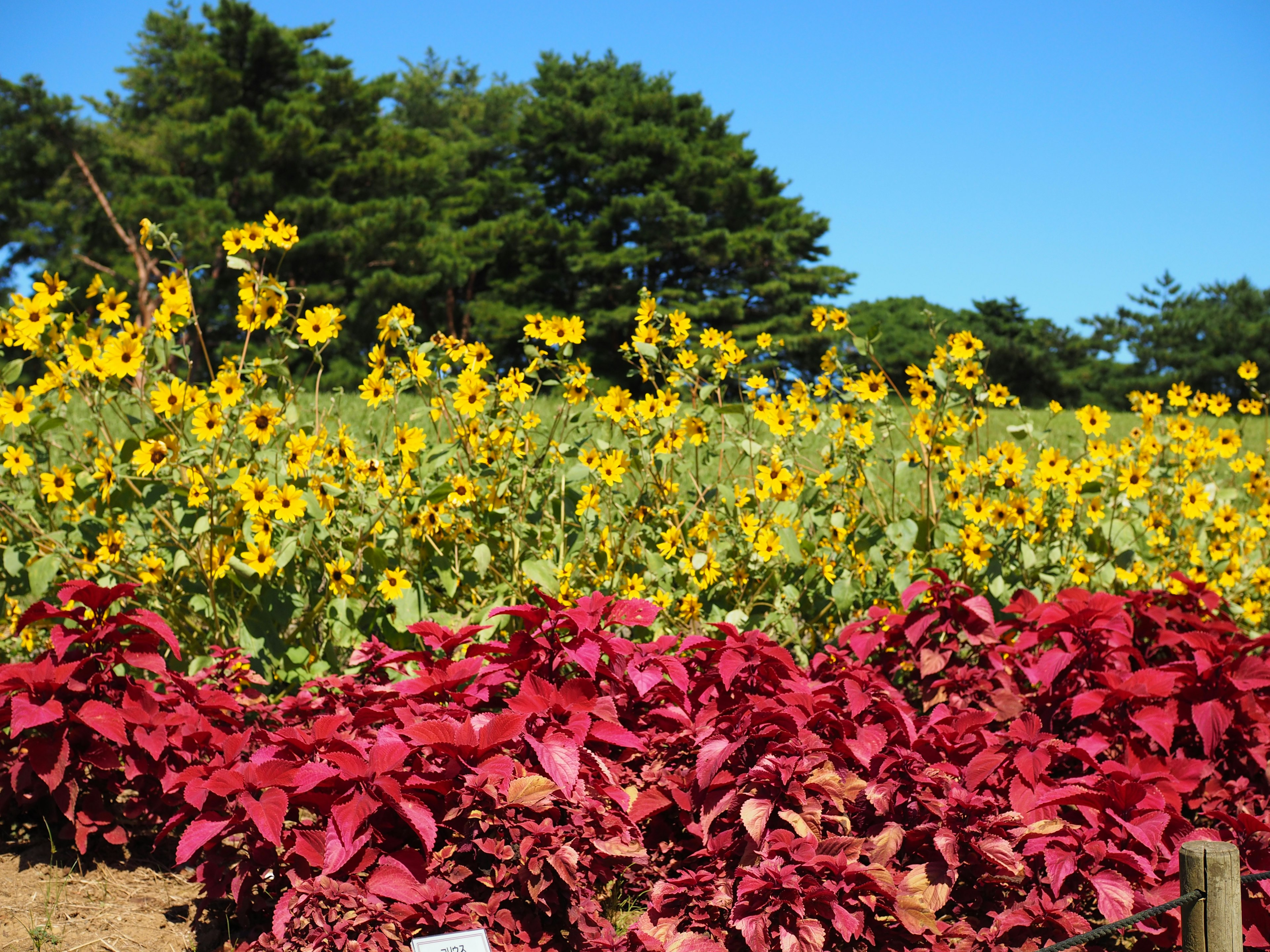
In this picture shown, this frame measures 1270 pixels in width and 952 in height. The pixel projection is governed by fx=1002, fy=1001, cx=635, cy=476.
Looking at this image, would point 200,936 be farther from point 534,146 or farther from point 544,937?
point 534,146

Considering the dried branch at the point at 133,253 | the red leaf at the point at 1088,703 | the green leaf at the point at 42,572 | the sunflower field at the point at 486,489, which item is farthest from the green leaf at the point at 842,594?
the dried branch at the point at 133,253

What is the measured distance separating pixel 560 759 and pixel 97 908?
3.59 feet

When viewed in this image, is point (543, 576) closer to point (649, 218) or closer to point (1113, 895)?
point (1113, 895)

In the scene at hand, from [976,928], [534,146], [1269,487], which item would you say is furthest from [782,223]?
[976,928]

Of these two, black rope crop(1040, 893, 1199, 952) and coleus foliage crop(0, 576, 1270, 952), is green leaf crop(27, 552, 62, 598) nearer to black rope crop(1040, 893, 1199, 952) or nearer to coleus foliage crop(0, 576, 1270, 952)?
coleus foliage crop(0, 576, 1270, 952)

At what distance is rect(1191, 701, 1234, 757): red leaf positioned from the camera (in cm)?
231

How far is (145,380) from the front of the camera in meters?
2.98

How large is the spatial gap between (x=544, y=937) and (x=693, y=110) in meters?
27.7

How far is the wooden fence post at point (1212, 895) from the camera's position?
5.30 feet

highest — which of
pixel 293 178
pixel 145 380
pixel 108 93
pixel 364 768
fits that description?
pixel 108 93

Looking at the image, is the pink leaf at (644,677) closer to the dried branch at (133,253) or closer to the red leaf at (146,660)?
the red leaf at (146,660)

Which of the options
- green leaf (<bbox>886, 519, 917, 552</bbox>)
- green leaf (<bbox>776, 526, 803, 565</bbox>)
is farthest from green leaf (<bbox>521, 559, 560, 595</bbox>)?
green leaf (<bbox>886, 519, 917, 552</bbox>)

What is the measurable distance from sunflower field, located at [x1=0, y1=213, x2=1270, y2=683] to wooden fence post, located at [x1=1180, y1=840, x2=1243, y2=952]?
4.74 ft

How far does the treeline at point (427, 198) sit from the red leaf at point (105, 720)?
656 inches
